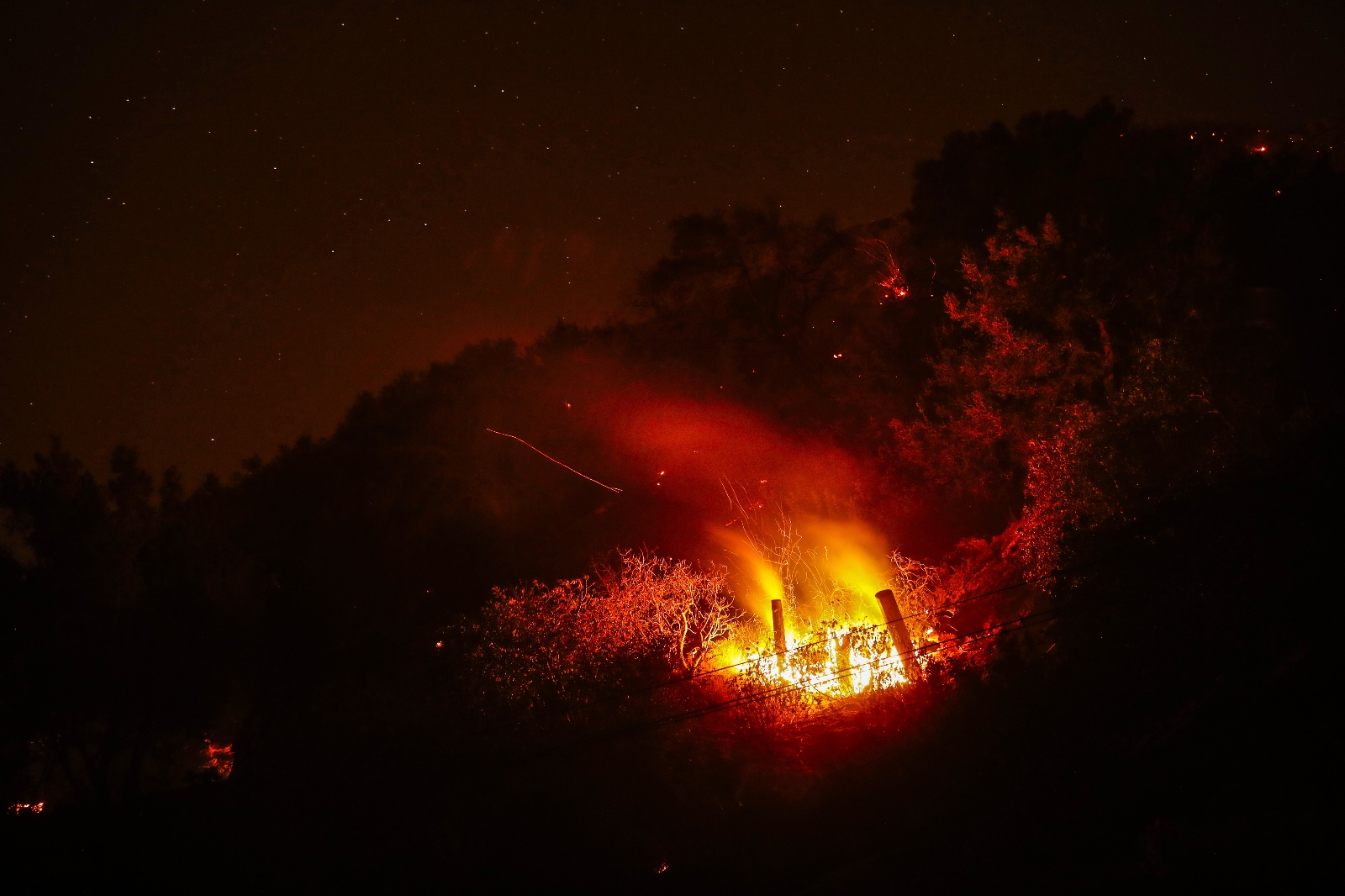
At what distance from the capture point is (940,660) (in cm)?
2019

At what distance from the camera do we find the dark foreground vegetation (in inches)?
633

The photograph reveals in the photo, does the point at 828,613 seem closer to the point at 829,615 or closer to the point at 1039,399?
the point at 829,615

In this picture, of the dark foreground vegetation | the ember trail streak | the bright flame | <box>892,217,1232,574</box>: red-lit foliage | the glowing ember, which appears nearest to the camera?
the dark foreground vegetation

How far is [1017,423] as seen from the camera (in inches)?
949

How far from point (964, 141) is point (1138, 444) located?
50.6ft

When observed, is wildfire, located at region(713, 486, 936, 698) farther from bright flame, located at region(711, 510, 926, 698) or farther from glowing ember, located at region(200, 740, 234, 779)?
glowing ember, located at region(200, 740, 234, 779)

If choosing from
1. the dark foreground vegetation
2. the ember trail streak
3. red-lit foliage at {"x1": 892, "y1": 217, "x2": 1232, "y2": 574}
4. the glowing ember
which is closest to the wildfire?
the dark foreground vegetation

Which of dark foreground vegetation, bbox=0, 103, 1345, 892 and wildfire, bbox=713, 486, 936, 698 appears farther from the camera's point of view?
wildfire, bbox=713, 486, 936, 698

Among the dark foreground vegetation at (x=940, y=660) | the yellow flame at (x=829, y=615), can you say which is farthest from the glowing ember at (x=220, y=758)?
the yellow flame at (x=829, y=615)

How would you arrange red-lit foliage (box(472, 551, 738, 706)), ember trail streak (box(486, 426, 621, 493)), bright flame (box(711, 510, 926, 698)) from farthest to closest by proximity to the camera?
ember trail streak (box(486, 426, 621, 493))
red-lit foliage (box(472, 551, 738, 706))
bright flame (box(711, 510, 926, 698))

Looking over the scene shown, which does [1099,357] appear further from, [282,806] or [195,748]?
[195,748]

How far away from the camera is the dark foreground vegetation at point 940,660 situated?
16.1m

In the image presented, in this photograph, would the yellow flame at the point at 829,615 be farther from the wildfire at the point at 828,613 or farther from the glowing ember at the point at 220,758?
the glowing ember at the point at 220,758

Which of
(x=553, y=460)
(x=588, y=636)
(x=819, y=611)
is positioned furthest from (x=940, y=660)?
(x=553, y=460)
